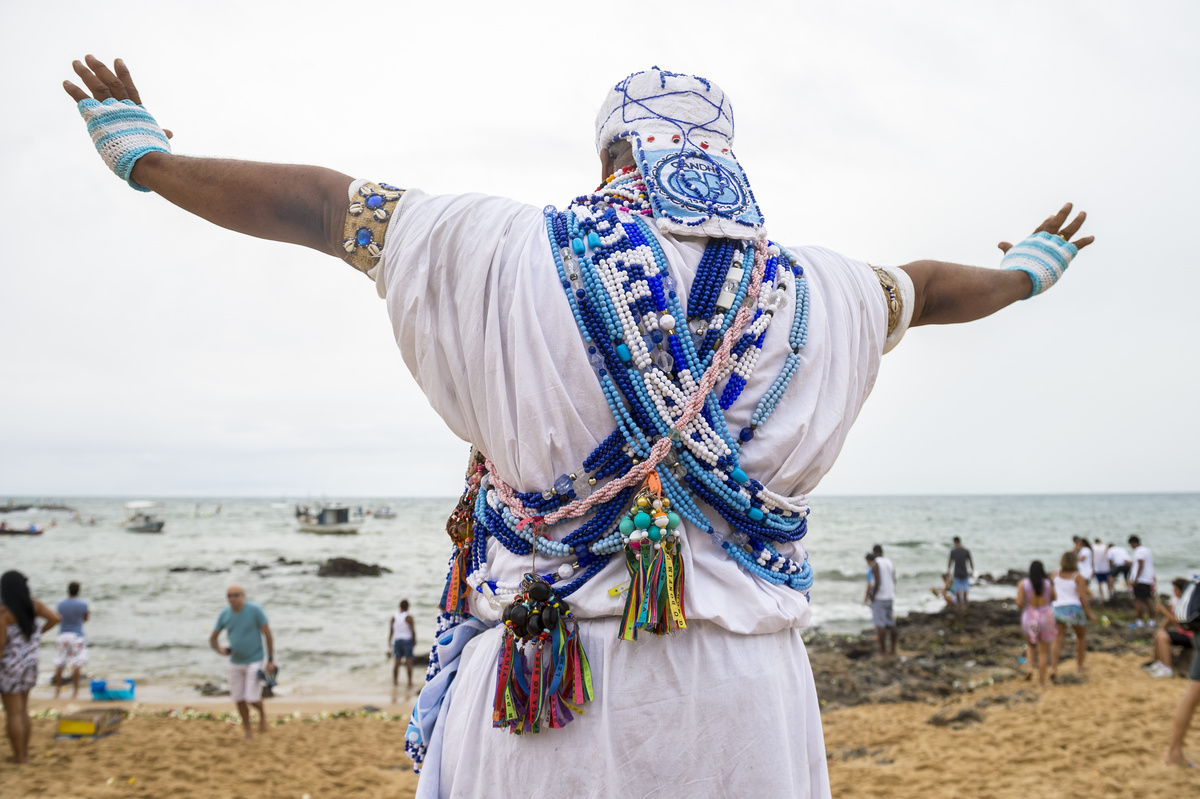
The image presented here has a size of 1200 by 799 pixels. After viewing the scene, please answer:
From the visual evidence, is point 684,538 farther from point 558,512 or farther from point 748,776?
point 748,776

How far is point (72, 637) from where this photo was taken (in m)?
11.5

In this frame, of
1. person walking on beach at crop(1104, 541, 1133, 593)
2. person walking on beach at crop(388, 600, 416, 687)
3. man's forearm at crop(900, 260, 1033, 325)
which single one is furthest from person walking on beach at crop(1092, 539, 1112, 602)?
man's forearm at crop(900, 260, 1033, 325)

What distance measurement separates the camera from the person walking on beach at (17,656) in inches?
285

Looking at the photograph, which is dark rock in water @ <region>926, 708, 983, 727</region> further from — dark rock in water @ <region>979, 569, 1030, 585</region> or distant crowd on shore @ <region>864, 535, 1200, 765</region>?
dark rock in water @ <region>979, 569, 1030, 585</region>

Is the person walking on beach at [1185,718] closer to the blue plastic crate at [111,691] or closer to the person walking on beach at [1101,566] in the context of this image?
the blue plastic crate at [111,691]

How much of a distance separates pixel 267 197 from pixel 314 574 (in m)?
30.9

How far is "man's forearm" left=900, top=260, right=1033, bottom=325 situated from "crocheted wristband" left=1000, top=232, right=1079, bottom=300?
0.11 feet

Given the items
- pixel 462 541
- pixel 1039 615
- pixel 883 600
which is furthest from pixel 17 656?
pixel 883 600

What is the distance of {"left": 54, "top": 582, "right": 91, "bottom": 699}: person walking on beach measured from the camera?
36.0ft

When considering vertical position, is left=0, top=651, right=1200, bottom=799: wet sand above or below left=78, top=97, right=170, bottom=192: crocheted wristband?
below

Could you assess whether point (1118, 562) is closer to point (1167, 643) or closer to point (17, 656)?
point (1167, 643)

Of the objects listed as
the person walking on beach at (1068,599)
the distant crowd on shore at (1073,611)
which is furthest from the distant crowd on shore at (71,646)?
the person walking on beach at (1068,599)

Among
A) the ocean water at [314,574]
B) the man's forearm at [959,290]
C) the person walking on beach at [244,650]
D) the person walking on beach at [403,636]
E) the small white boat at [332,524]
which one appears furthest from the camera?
the small white boat at [332,524]

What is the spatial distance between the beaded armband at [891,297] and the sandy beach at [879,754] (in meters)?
6.01
